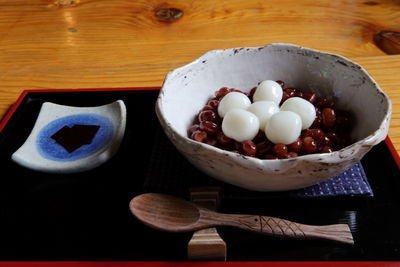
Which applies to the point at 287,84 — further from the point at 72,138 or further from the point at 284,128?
the point at 72,138

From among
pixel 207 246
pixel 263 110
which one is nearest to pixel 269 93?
pixel 263 110

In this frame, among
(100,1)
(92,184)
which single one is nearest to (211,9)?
(100,1)

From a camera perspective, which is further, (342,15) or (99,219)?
(342,15)

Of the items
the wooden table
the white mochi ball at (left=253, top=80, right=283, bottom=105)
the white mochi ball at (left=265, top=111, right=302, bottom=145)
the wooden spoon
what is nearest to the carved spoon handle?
the wooden spoon

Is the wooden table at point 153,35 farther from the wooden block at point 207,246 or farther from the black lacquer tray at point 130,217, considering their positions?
the wooden block at point 207,246

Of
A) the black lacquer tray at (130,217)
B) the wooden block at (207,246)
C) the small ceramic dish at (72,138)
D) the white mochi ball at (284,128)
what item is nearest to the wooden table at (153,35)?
the small ceramic dish at (72,138)

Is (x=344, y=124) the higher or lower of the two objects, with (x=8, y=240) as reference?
higher

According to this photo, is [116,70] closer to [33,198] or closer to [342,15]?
[33,198]
